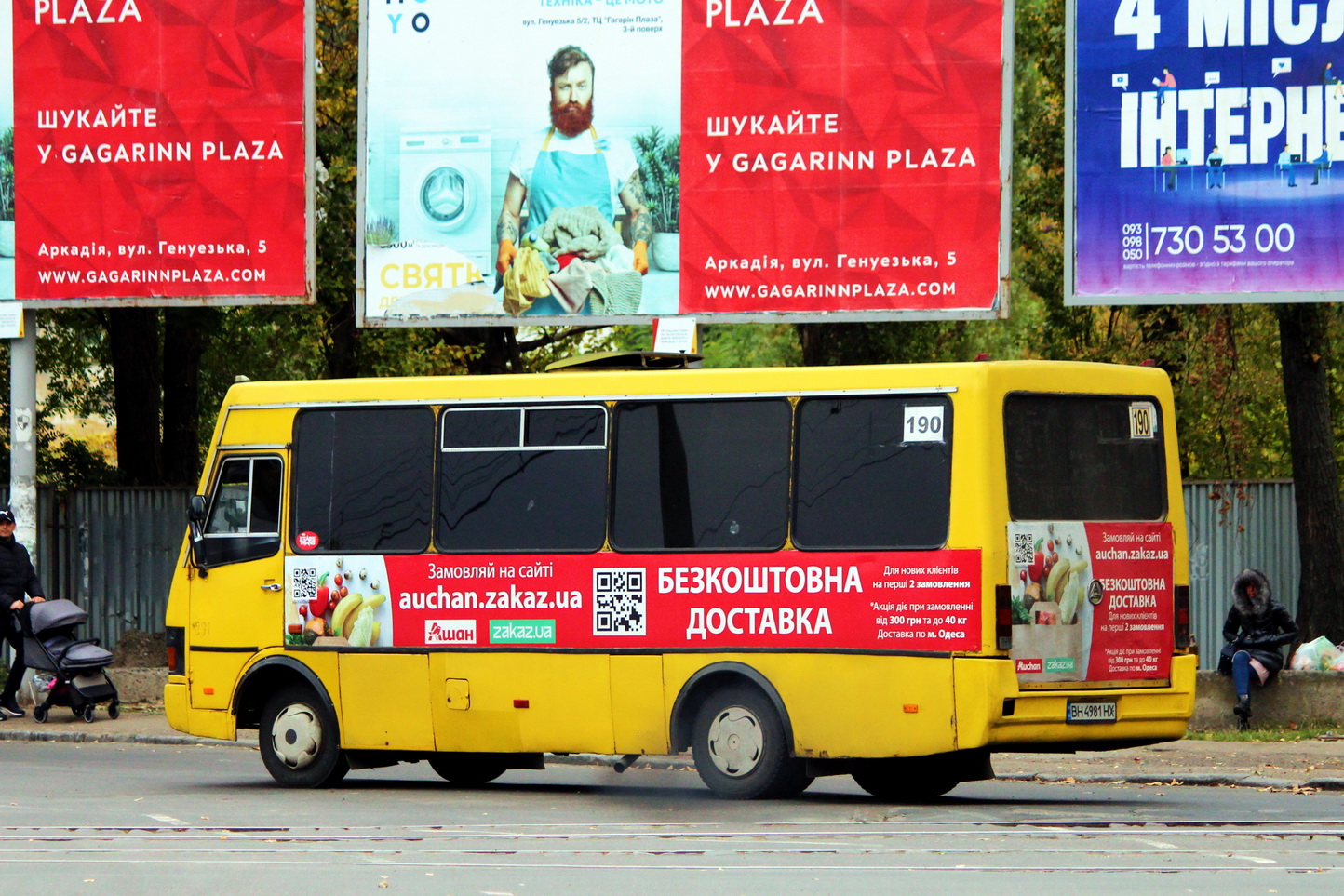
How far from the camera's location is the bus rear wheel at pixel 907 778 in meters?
14.1

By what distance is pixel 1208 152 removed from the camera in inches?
795

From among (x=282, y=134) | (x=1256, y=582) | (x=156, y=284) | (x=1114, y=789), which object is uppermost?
(x=282, y=134)

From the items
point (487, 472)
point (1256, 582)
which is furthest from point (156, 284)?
point (1256, 582)

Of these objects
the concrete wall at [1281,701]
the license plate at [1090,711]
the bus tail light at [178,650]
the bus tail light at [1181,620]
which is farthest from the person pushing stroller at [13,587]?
the bus tail light at [1181,620]

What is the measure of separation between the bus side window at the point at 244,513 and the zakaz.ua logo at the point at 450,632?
1.37m

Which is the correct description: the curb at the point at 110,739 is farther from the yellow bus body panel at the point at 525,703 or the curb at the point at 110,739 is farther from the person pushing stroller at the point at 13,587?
the yellow bus body panel at the point at 525,703

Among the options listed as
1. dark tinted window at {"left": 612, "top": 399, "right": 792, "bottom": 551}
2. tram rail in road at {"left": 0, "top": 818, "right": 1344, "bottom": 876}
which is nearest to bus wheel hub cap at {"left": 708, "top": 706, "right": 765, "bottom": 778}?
dark tinted window at {"left": 612, "top": 399, "right": 792, "bottom": 551}

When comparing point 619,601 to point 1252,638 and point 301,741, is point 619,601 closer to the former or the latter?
point 301,741

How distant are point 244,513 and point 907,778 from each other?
4.92 m

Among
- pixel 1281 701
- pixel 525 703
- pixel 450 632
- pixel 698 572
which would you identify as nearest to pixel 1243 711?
pixel 1281 701

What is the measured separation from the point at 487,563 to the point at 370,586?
3.07 ft

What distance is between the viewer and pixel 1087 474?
13391 millimetres

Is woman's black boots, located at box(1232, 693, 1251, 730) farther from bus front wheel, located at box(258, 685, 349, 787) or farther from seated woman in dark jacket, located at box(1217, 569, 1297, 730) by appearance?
bus front wheel, located at box(258, 685, 349, 787)

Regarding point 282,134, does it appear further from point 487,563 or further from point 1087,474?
point 1087,474
